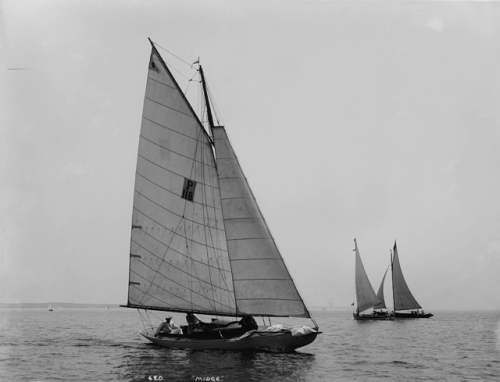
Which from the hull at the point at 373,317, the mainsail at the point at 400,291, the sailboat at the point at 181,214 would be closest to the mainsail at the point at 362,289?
the hull at the point at 373,317

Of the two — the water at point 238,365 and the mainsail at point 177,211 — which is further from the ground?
the mainsail at point 177,211

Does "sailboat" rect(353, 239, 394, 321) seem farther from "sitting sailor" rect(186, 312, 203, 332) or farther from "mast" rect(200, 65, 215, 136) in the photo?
"mast" rect(200, 65, 215, 136)

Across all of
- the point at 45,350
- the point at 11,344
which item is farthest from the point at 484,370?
the point at 11,344

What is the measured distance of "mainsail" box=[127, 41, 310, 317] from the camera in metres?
30.5

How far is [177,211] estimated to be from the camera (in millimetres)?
30828

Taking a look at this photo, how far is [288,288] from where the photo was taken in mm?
28438

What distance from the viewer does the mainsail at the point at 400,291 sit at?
85312mm

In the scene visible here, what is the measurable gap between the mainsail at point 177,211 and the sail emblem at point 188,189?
2.5 inches

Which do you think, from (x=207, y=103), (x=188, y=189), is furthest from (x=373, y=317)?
(x=207, y=103)

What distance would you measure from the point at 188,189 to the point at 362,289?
186ft

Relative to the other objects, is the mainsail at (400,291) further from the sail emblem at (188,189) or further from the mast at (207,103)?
the mast at (207,103)

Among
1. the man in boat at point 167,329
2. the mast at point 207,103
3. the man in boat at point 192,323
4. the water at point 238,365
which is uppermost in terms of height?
the mast at point 207,103

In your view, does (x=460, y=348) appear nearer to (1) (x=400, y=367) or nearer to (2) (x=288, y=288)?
(1) (x=400, y=367)

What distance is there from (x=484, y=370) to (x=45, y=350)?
3117cm
